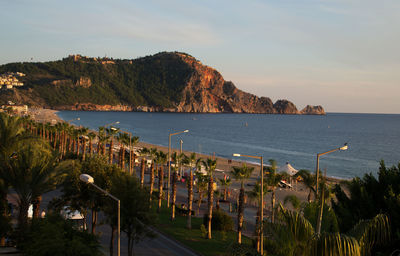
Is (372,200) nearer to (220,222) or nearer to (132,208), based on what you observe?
(132,208)

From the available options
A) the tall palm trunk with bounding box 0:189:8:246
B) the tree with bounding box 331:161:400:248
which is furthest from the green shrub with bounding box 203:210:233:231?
the tree with bounding box 331:161:400:248

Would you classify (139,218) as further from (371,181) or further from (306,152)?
(306,152)

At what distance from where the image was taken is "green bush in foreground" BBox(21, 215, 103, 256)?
15.8m

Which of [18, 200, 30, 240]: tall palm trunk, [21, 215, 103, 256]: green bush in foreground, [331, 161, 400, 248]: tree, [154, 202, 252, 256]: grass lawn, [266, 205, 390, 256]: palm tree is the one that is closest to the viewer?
[266, 205, 390, 256]: palm tree

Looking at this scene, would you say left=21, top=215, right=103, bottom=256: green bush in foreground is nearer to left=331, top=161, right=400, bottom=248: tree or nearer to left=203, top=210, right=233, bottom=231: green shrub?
left=331, top=161, right=400, bottom=248: tree

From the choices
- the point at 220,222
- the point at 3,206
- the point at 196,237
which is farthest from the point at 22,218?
the point at 220,222

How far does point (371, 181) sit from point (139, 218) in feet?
44.9

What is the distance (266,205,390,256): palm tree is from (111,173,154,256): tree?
14.8 m

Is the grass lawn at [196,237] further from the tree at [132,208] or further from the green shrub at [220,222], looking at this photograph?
the tree at [132,208]

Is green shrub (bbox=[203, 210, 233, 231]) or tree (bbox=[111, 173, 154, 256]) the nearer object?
tree (bbox=[111, 173, 154, 256])

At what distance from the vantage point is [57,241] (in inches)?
632

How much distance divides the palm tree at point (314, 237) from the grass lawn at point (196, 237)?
17057 mm

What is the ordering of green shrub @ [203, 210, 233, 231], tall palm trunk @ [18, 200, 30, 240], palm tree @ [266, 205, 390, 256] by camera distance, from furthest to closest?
green shrub @ [203, 210, 233, 231] → tall palm trunk @ [18, 200, 30, 240] → palm tree @ [266, 205, 390, 256]

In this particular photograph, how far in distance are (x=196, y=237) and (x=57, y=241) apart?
15070mm
